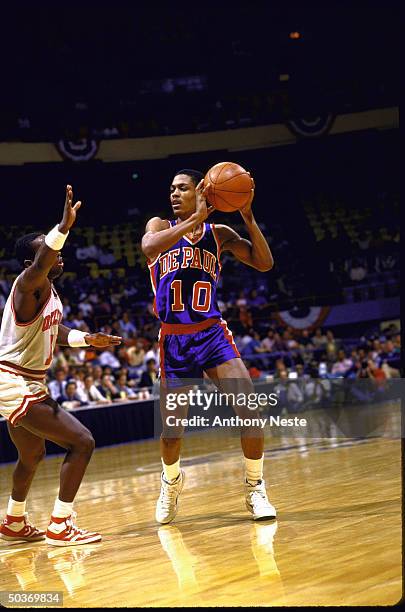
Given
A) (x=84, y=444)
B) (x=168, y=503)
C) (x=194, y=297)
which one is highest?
(x=194, y=297)

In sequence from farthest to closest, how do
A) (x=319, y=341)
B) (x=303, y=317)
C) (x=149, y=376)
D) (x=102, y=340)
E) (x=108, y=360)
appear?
(x=303, y=317) < (x=319, y=341) < (x=108, y=360) < (x=149, y=376) < (x=102, y=340)

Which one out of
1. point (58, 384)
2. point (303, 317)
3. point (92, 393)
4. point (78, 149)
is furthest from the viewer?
point (78, 149)

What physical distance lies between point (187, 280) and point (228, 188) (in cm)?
71

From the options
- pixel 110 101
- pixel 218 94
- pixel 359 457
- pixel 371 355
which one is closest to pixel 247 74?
pixel 218 94

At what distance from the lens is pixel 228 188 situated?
541 centimetres

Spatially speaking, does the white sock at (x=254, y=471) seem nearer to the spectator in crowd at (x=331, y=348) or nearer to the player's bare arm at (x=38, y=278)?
the player's bare arm at (x=38, y=278)

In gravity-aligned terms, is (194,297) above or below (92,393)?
above

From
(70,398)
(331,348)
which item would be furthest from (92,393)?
(331,348)

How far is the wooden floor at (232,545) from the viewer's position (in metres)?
3.78

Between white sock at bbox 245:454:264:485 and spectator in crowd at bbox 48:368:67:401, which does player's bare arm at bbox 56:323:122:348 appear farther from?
spectator in crowd at bbox 48:368:67:401

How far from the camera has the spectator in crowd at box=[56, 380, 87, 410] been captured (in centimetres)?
1215

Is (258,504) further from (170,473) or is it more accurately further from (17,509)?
(17,509)

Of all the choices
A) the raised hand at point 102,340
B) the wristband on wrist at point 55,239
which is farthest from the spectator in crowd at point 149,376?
the wristband on wrist at point 55,239

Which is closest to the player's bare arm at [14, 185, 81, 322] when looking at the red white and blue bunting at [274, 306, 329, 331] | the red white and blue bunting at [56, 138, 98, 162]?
the red white and blue bunting at [274, 306, 329, 331]
